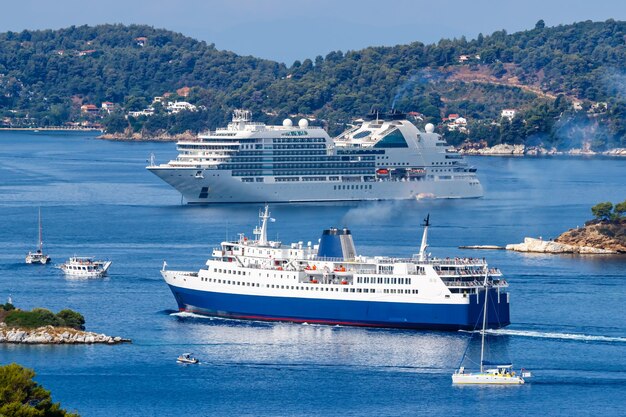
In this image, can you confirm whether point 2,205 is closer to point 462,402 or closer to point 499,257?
point 499,257

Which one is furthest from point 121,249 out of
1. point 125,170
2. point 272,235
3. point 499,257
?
point 125,170

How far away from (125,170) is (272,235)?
2169 inches

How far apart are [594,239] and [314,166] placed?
29.5m

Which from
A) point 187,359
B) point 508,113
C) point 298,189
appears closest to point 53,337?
point 187,359

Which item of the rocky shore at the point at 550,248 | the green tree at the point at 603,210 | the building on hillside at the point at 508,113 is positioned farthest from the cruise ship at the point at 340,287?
the building on hillside at the point at 508,113

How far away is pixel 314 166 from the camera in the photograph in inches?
4050

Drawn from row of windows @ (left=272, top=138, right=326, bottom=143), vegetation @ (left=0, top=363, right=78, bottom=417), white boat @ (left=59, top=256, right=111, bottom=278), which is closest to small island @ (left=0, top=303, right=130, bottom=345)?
Result: white boat @ (left=59, top=256, right=111, bottom=278)

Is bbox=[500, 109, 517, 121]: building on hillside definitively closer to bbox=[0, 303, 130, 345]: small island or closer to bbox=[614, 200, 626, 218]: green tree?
bbox=[614, 200, 626, 218]: green tree

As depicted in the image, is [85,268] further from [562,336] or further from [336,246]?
[562,336]

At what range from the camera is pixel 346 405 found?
45.4 m

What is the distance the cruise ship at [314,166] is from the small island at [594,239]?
2597cm

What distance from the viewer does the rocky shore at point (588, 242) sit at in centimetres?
7525

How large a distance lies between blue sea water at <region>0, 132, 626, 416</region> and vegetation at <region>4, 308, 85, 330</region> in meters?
1.01

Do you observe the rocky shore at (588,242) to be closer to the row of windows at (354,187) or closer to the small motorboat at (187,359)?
the row of windows at (354,187)
